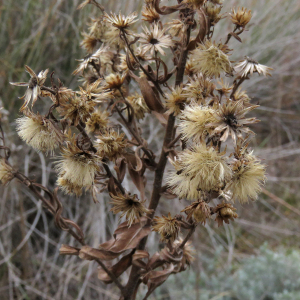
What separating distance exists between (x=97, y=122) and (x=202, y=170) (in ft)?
0.66

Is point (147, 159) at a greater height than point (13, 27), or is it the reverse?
point (147, 159)

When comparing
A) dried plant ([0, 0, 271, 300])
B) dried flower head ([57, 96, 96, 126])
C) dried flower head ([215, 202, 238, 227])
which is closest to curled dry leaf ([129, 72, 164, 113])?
dried plant ([0, 0, 271, 300])

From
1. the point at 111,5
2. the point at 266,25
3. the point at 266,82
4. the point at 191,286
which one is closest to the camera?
the point at 191,286

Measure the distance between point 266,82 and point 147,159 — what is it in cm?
229

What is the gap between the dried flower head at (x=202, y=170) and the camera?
433 millimetres

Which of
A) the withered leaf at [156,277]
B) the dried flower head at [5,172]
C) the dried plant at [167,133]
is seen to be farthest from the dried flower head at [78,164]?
the withered leaf at [156,277]

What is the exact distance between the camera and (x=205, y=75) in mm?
506

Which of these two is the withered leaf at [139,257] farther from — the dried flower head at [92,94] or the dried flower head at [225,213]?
the dried flower head at [92,94]

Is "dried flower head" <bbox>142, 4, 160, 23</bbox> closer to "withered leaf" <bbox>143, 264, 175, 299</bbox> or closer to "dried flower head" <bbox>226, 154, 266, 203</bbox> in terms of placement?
"dried flower head" <bbox>226, 154, 266, 203</bbox>

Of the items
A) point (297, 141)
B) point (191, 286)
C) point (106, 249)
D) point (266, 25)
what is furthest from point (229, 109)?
point (297, 141)

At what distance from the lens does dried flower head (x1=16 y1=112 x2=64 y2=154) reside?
19.0 inches

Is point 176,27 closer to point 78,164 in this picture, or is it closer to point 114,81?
point 114,81

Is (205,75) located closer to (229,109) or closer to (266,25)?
(229,109)

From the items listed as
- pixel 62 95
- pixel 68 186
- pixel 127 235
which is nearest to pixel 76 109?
pixel 62 95
